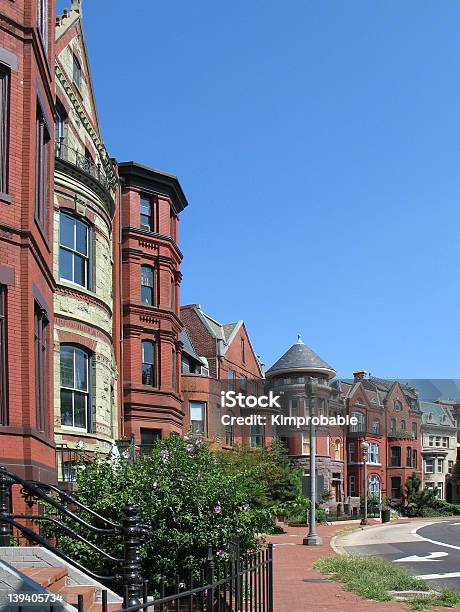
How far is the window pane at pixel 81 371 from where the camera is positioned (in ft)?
68.6

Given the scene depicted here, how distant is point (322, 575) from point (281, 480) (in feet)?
82.8

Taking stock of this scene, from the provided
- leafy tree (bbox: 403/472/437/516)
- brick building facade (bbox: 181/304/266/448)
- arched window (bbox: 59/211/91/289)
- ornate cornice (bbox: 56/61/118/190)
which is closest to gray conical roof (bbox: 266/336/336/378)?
brick building facade (bbox: 181/304/266/448)

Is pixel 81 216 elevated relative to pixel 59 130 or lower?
lower

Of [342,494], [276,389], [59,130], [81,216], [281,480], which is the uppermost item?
[59,130]

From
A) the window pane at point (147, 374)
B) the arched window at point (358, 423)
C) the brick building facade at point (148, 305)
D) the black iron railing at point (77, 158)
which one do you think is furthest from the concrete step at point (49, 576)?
the arched window at point (358, 423)

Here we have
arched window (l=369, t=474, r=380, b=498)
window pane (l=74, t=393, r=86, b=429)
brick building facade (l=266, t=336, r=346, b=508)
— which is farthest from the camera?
arched window (l=369, t=474, r=380, b=498)

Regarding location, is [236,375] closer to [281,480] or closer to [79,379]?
[281,480]

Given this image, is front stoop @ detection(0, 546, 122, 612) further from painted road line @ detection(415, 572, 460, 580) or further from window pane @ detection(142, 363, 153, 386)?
window pane @ detection(142, 363, 153, 386)

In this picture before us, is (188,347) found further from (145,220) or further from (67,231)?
(67,231)

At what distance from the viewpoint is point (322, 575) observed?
63.9 ft

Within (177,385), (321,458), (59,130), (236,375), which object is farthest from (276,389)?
(59,130)

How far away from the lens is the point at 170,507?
12.0m

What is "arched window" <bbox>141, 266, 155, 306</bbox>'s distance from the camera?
34.4 metres

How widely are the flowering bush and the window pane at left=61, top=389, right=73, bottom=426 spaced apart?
7045 millimetres
